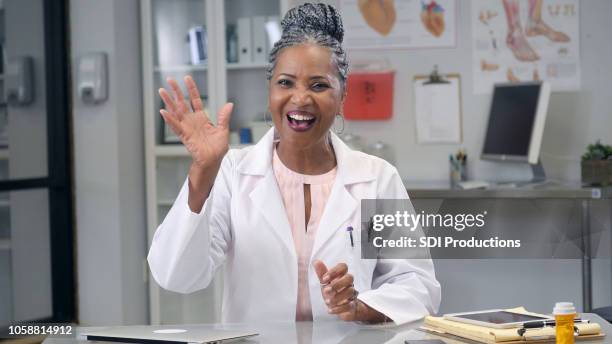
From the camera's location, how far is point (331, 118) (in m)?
1.96

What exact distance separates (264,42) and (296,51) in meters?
2.34

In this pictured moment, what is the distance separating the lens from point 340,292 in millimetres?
1592

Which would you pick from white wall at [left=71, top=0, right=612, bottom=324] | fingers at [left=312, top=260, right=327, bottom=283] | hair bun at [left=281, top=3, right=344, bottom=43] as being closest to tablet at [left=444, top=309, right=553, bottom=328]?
fingers at [left=312, top=260, right=327, bottom=283]

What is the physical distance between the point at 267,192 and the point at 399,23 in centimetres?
246

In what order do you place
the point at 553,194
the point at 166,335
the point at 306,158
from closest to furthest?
the point at 166,335, the point at 306,158, the point at 553,194

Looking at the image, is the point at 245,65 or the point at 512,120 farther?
the point at 245,65

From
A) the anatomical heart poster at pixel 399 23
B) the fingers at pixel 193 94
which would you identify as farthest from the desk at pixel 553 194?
the fingers at pixel 193 94

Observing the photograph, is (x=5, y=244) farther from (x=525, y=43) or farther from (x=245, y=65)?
(x=525, y=43)

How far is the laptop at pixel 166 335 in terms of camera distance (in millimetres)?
1409

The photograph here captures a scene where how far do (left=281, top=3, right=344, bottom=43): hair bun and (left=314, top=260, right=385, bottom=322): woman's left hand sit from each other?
2.05 ft

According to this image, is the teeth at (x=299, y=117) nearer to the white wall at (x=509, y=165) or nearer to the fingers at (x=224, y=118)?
the fingers at (x=224, y=118)

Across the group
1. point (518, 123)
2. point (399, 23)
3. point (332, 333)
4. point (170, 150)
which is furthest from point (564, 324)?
point (170, 150)

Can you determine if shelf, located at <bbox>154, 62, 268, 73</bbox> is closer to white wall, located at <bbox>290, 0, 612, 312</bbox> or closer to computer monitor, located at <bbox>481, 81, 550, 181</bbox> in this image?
A: white wall, located at <bbox>290, 0, 612, 312</bbox>

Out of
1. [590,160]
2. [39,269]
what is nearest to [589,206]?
[590,160]
